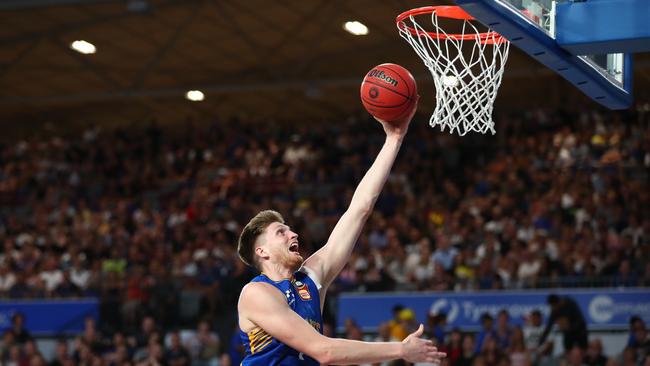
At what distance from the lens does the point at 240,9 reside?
19609 millimetres

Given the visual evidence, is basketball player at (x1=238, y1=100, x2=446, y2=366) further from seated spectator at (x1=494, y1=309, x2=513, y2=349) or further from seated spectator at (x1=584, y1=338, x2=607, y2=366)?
seated spectator at (x1=494, y1=309, x2=513, y2=349)

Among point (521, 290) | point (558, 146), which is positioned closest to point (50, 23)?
point (558, 146)

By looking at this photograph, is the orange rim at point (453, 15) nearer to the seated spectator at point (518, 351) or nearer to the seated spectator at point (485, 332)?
the seated spectator at point (518, 351)

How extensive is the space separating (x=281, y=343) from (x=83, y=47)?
17.9 meters

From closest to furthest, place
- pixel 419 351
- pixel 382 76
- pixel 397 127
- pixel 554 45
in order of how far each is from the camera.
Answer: pixel 419 351, pixel 397 127, pixel 382 76, pixel 554 45

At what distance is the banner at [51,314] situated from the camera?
16.0m

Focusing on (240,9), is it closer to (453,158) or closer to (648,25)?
(453,158)

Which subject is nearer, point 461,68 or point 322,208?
point 461,68

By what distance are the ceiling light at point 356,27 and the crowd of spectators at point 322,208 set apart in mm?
2043

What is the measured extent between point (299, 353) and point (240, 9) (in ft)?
51.4

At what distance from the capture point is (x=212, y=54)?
73.4ft

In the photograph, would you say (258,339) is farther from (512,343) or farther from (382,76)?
(512,343)

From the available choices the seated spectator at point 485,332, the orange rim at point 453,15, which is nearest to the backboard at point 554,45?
the orange rim at point 453,15

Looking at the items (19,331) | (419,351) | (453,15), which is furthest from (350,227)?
(19,331)
